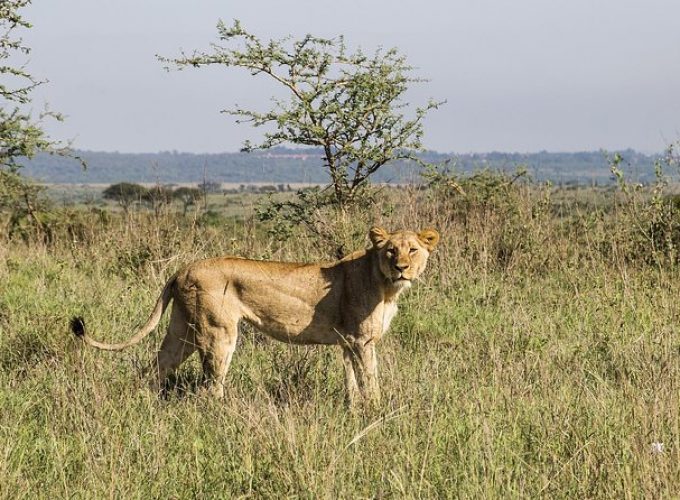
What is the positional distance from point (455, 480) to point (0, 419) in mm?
2251

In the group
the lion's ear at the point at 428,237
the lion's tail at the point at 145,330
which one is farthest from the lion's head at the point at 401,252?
the lion's tail at the point at 145,330

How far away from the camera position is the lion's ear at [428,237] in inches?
219

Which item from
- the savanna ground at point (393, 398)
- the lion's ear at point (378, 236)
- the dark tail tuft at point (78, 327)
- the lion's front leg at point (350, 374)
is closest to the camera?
the savanna ground at point (393, 398)

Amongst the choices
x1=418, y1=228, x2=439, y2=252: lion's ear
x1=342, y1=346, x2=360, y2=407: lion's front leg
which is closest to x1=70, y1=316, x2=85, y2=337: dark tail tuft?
x1=342, y1=346, x2=360, y2=407: lion's front leg

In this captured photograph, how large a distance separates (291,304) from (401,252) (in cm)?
70

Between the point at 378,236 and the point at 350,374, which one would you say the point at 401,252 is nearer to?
the point at 378,236

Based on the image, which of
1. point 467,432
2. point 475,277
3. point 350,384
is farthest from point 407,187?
point 467,432

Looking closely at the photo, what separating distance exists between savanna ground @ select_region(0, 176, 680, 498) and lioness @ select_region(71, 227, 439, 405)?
0.57ft

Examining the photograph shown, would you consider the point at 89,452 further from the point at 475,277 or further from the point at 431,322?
the point at 475,277

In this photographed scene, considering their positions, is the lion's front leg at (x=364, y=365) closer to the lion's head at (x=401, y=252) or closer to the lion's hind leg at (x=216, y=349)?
the lion's head at (x=401, y=252)

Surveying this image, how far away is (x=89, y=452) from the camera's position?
414 cm

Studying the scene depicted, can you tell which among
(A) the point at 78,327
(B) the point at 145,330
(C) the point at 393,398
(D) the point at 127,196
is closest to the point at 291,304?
(B) the point at 145,330

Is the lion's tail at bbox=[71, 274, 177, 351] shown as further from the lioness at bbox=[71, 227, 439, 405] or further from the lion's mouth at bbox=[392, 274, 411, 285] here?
the lion's mouth at bbox=[392, 274, 411, 285]

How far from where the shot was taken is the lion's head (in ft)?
17.7
